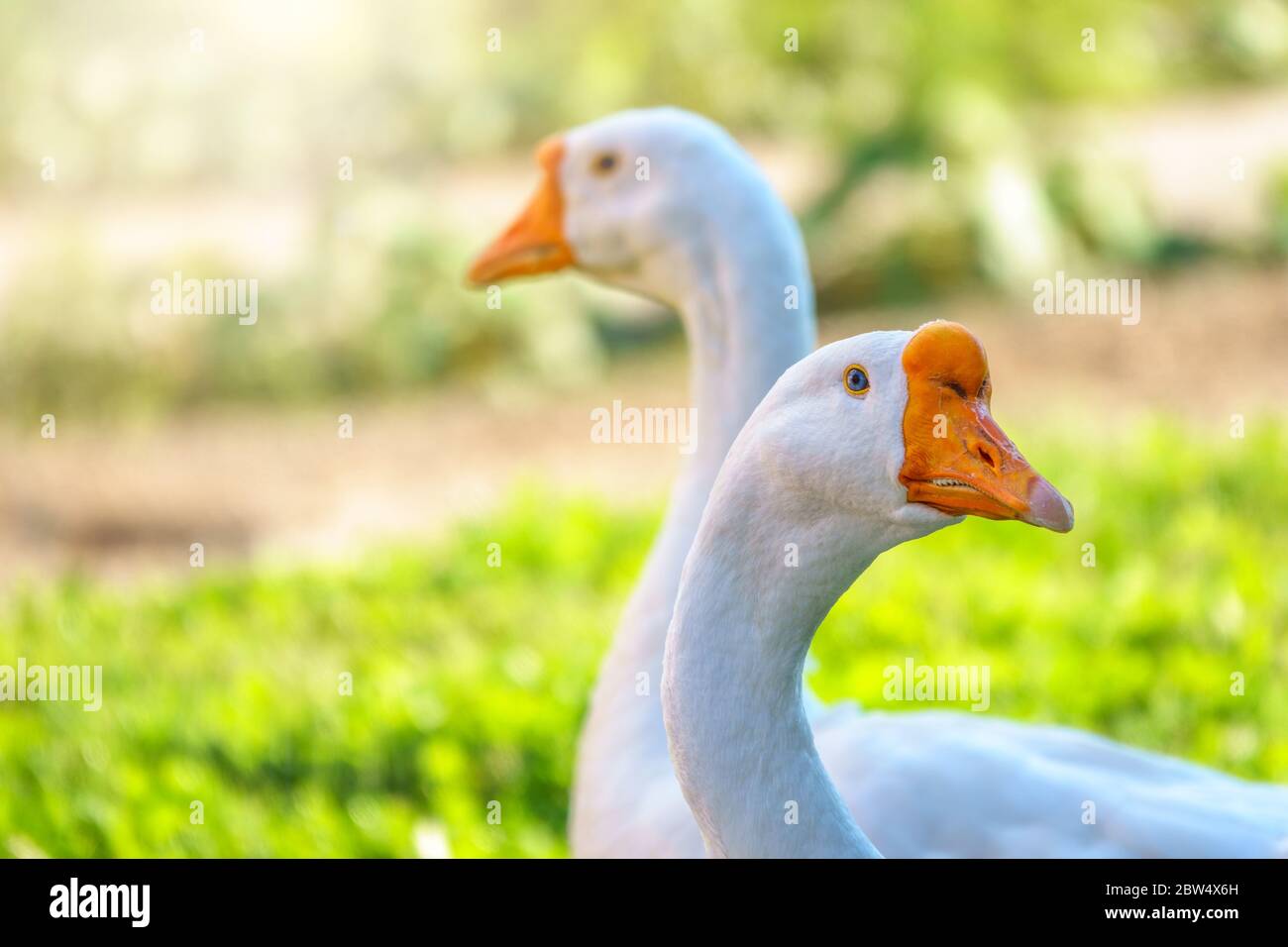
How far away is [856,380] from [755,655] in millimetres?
364

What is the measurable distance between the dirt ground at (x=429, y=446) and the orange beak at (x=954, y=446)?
4.68m

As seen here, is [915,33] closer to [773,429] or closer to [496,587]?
[496,587]

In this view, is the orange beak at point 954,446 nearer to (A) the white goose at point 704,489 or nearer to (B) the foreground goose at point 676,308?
(A) the white goose at point 704,489

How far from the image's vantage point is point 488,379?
317 inches

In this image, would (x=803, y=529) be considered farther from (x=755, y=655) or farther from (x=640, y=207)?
(x=640, y=207)

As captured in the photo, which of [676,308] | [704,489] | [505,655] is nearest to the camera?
[704,489]

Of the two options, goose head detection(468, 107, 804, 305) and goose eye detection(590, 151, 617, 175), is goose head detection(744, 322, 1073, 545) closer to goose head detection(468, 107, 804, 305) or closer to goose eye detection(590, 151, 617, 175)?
goose head detection(468, 107, 804, 305)

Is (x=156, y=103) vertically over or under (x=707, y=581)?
over

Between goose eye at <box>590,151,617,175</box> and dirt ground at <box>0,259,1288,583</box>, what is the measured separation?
336 centimetres

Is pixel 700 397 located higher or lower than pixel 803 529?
higher

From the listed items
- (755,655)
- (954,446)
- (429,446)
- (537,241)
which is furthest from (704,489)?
(429,446)

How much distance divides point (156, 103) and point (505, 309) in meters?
3.03
